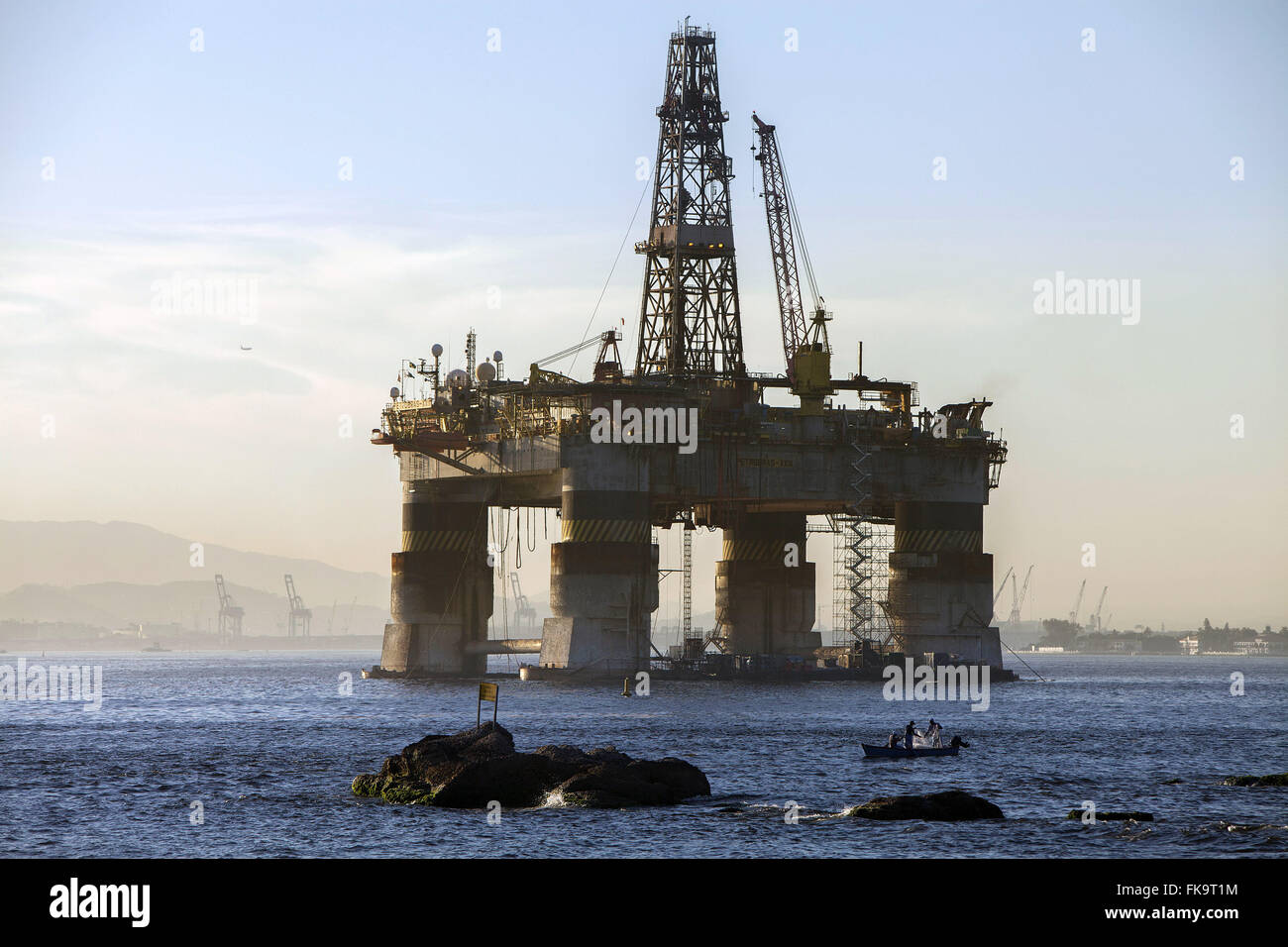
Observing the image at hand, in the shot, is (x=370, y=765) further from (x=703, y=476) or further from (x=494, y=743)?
(x=703, y=476)

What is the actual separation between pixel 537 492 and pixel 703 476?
1268 cm

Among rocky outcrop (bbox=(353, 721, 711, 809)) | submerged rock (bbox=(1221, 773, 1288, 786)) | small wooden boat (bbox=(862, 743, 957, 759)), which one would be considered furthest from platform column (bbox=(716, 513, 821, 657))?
rocky outcrop (bbox=(353, 721, 711, 809))

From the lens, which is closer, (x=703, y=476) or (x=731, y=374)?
(x=703, y=476)

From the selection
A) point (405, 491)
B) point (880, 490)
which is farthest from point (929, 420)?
point (405, 491)

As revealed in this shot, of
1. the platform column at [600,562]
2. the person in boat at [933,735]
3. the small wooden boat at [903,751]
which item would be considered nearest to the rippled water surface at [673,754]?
the small wooden boat at [903,751]

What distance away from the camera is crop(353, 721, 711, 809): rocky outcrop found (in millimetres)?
54344

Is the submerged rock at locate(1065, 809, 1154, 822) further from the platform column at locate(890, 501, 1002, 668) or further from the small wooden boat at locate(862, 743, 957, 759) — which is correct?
the platform column at locate(890, 501, 1002, 668)

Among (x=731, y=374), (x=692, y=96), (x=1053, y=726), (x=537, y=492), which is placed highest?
(x=692, y=96)

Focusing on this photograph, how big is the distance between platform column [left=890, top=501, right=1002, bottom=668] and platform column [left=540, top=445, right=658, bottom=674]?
23996mm

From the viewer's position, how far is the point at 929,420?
13425cm

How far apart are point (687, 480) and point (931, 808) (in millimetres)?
73457

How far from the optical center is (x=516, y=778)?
5522 cm

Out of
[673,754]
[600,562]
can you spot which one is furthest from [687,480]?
[673,754]
